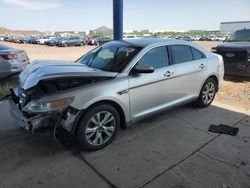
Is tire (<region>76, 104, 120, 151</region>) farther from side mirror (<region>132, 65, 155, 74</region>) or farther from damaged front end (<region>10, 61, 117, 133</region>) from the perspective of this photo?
side mirror (<region>132, 65, 155, 74</region>)

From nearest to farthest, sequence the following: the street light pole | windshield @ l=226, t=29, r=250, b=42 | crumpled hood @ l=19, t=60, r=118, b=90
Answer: crumpled hood @ l=19, t=60, r=118, b=90
the street light pole
windshield @ l=226, t=29, r=250, b=42

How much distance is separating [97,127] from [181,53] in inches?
91.7

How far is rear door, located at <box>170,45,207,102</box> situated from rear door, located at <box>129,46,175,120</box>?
0.65 ft

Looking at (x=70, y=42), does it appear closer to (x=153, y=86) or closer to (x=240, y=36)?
(x=240, y=36)

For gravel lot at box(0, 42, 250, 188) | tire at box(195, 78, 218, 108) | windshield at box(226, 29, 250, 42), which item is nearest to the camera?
gravel lot at box(0, 42, 250, 188)

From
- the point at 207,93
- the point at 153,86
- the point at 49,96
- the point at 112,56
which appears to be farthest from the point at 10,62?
the point at 207,93

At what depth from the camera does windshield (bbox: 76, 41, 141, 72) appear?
4.11 metres

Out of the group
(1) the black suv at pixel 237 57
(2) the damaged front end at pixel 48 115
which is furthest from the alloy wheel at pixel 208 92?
(1) the black suv at pixel 237 57

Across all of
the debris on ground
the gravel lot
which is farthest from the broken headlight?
the debris on ground

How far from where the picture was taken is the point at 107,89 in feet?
11.9

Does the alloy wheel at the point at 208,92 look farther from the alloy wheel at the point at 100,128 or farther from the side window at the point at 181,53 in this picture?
the alloy wheel at the point at 100,128

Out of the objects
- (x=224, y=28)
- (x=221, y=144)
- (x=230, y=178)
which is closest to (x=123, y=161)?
(x=230, y=178)

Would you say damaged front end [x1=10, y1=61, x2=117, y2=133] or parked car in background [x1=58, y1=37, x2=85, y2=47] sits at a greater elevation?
damaged front end [x1=10, y1=61, x2=117, y2=133]

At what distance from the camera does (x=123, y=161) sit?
347cm
